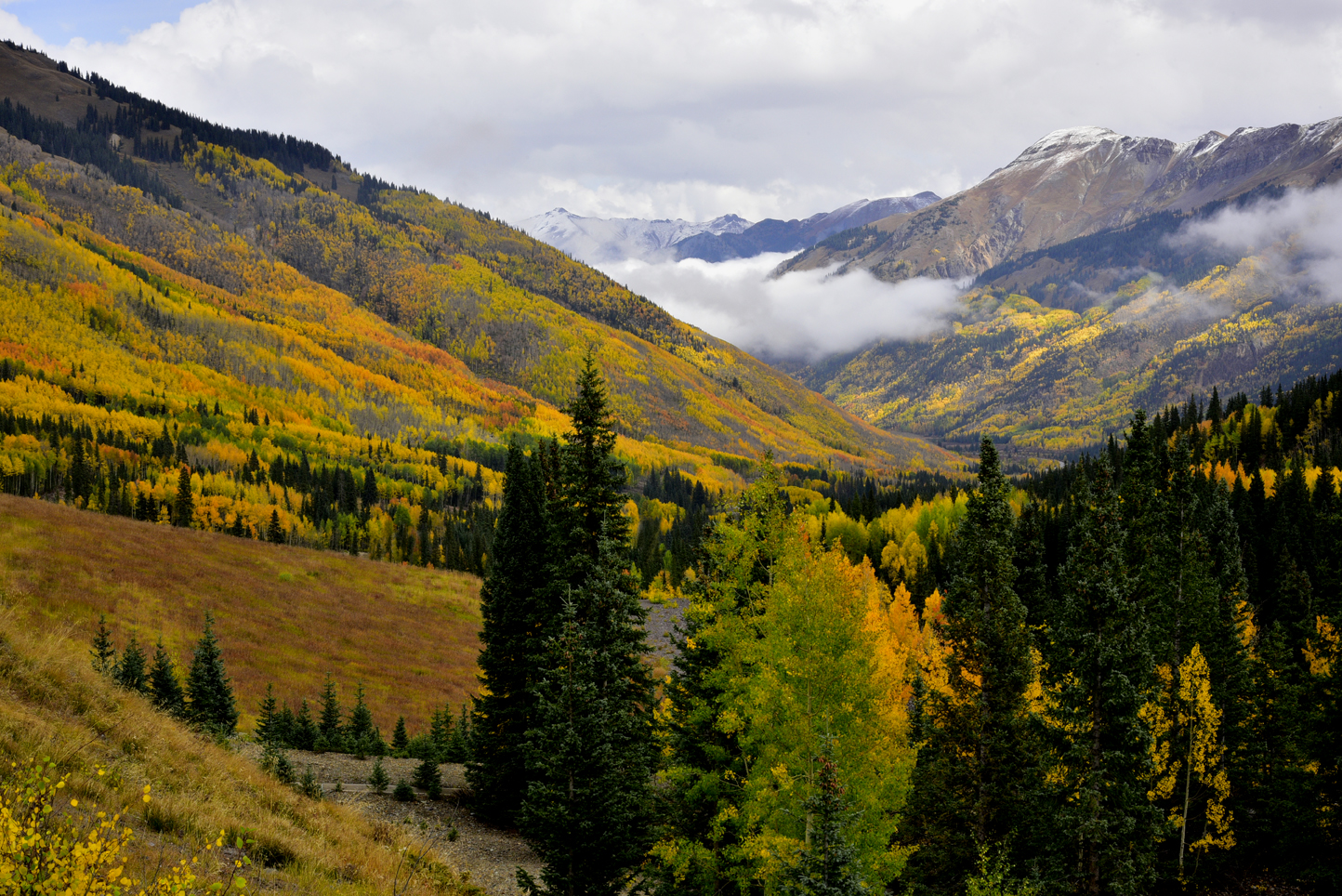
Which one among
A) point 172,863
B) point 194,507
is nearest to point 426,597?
point 194,507

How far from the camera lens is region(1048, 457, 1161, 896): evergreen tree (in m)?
27.6

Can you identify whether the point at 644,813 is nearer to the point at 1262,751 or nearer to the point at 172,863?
the point at 172,863

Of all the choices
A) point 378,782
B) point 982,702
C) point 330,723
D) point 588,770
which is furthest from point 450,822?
point 330,723

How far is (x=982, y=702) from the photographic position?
1153 inches

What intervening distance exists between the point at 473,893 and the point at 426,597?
90717 mm

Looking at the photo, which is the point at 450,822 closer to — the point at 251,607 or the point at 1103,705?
the point at 1103,705

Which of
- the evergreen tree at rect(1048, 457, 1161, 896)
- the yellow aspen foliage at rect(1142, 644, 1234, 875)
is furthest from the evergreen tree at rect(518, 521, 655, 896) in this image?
the yellow aspen foliage at rect(1142, 644, 1234, 875)

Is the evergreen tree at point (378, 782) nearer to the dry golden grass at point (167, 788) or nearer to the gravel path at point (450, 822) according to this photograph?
the gravel path at point (450, 822)

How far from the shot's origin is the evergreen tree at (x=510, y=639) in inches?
1342

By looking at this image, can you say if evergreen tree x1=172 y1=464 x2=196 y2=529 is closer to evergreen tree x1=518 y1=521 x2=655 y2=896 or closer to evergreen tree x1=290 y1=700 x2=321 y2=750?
evergreen tree x1=290 y1=700 x2=321 y2=750

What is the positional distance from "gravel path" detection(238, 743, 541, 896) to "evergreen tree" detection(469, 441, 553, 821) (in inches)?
62.6

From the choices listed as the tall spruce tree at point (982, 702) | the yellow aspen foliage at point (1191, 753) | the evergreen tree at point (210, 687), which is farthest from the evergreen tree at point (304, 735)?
the yellow aspen foliage at point (1191, 753)

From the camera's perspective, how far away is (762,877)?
74.9 ft

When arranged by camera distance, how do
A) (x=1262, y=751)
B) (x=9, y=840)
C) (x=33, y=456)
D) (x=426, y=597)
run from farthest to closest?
(x=33, y=456) → (x=426, y=597) → (x=1262, y=751) → (x=9, y=840)
